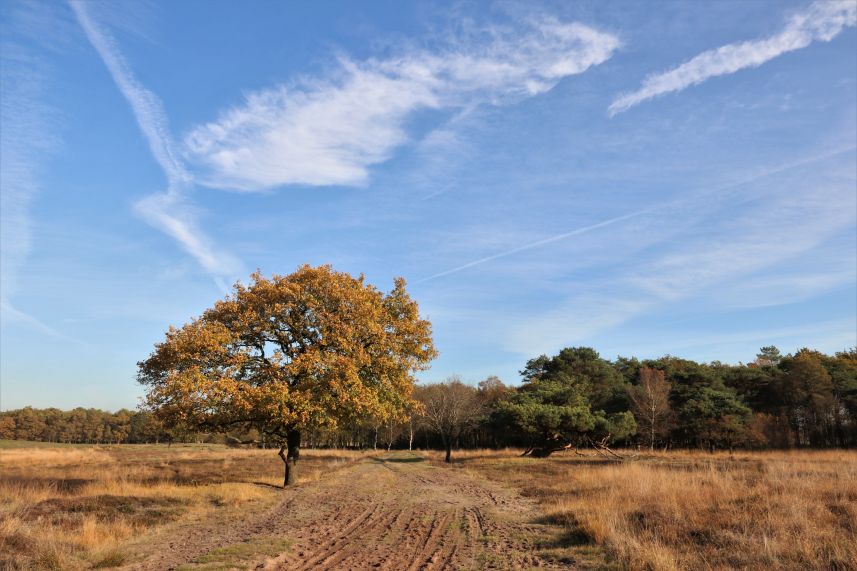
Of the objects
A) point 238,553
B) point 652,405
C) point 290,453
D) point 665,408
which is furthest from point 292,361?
point 665,408

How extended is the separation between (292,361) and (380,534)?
37.0ft

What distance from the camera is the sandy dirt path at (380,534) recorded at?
8.96m

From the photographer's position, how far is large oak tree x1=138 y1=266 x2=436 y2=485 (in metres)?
19.0

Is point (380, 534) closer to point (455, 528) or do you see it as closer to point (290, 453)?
point (455, 528)

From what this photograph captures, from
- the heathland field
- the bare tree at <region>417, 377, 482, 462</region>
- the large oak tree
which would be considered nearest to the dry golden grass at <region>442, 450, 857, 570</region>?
the heathland field

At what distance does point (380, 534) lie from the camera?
37.5ft

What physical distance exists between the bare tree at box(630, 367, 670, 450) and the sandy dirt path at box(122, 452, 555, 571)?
3510cm

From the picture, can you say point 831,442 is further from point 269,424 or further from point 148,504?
point 148,504

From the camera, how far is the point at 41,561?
343 inches

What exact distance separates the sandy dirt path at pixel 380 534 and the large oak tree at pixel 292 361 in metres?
3.91

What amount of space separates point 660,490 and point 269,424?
1588cm

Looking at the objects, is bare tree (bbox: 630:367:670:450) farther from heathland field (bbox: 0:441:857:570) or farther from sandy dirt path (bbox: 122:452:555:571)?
sandy dirt path (bbox: 122:452:555:571)

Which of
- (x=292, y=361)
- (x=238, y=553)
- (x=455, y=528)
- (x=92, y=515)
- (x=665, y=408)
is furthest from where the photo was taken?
(x=665, y=408)

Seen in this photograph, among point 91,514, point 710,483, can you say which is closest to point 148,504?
point 91,514
